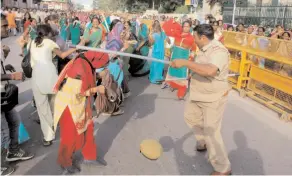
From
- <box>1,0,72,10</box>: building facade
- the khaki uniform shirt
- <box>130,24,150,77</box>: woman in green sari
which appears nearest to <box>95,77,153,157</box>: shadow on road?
<box>130,24,150,77</box>: woman in green sari

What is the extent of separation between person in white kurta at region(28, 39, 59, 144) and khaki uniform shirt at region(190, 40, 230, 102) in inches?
75.3

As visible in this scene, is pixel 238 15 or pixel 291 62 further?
pixel 238 15

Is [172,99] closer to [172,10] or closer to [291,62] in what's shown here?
[291,62]

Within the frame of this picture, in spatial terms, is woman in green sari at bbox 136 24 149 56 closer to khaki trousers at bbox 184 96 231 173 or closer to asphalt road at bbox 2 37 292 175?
asphalt road at bbox 2 37 292 175

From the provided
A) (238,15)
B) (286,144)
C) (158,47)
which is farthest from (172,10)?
(286,144)

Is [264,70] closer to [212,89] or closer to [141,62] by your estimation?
[212,89]

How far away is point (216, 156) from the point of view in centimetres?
361

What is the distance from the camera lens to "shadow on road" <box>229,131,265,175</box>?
12.9ft

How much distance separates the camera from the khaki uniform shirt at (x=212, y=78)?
336 cm

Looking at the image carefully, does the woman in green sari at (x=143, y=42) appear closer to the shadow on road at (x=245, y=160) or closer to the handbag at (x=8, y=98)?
the shadow on road at (x=245, y=160)

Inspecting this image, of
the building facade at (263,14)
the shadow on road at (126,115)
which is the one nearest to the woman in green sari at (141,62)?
the shadow on road at (126,115)

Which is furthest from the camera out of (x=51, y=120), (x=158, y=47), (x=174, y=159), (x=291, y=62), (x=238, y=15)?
(x=238, y=15)

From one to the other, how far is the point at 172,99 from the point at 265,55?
2.14 m

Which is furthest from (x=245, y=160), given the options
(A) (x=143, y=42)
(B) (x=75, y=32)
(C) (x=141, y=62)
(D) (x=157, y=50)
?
(B) (x=75, y=32)
